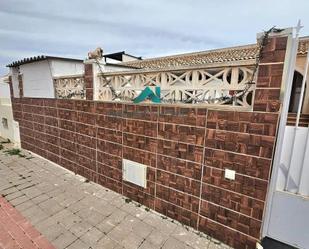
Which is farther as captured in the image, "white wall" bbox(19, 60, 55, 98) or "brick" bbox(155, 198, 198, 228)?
"white wall" bbox(19, 60, 55, 98)

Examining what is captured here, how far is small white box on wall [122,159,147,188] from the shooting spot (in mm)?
3475

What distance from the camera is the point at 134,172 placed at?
11.8 ft

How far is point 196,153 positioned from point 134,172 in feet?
4.83

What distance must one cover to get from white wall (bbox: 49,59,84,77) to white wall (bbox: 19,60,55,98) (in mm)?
194

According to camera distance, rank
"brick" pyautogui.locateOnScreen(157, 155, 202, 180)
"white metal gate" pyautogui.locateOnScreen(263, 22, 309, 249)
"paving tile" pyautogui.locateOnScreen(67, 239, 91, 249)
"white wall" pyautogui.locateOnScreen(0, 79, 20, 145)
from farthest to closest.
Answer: "white wall" pyautogui.locateOnScreen(0, 79, 20, 145) → "brick" pyautogui.locateOnScreen(157, 155, 202, 180) → "paving tile" pyautogui.locateOnScreen(67, 239, 91, 249) → "white metal gate" pyautogui.locateOnScreen(263, 22, 309, 249)

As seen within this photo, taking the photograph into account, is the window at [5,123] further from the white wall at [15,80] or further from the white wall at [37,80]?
the white wall at [37,80]

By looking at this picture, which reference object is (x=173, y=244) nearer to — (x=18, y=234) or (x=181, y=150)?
(x=181, y=150)

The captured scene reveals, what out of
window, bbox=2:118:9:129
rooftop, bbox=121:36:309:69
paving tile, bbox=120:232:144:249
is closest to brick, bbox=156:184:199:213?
paving tile, bbox=120:232:144:249

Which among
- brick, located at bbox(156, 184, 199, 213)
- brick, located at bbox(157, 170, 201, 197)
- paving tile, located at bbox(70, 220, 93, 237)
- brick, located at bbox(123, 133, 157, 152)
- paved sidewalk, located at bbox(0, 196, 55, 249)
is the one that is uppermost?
brick, located at bbox(123, 133, 157, 152)

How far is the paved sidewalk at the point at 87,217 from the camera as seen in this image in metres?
2.69

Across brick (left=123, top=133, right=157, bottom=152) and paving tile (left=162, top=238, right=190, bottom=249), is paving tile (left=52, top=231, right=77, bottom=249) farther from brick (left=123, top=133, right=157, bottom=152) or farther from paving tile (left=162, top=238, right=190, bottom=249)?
brick (left=123, top=133, right=157, bottom=152)

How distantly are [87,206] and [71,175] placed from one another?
66.5 inches

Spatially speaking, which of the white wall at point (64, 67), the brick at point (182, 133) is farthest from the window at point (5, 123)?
the brick at point (182, 133)

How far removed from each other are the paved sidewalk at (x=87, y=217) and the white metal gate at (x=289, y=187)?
0.89 meters
